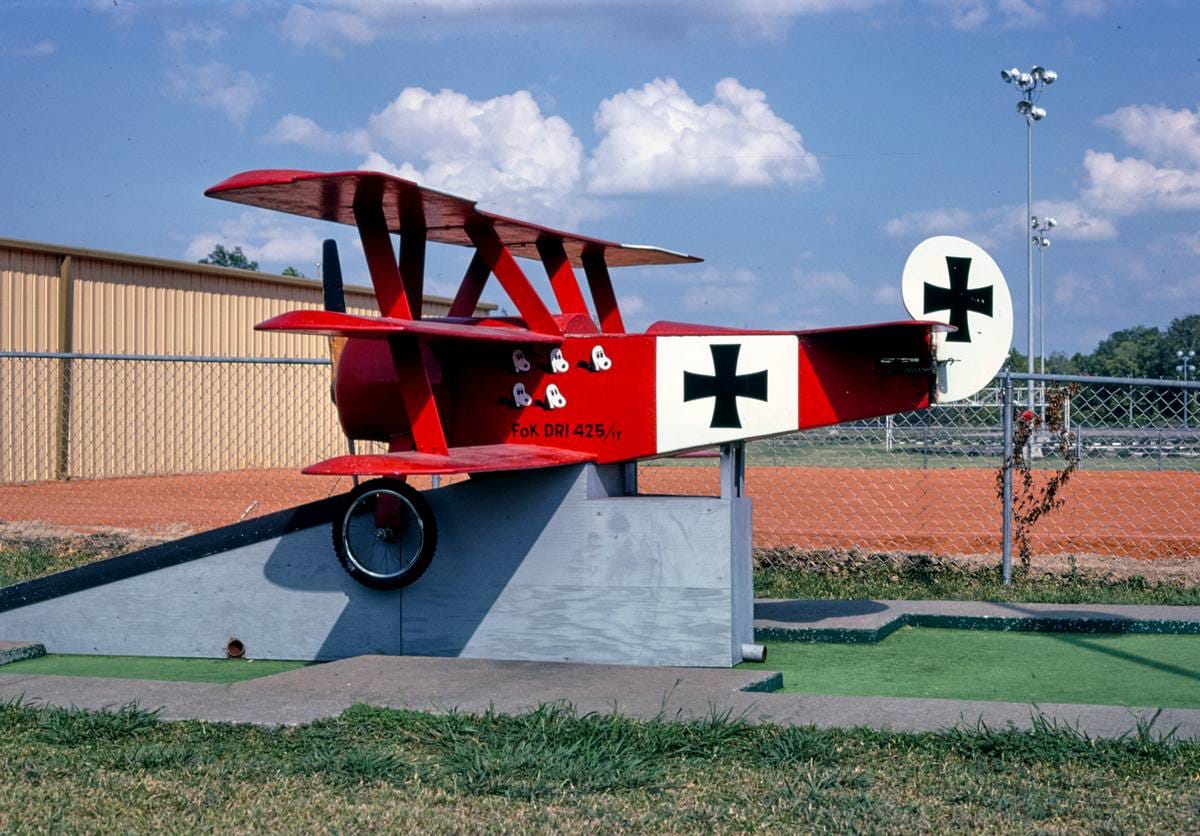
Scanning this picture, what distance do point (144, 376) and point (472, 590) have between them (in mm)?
20992

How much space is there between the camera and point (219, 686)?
620 cm

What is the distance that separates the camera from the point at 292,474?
27594 mm

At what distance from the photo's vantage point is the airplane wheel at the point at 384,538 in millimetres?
7137

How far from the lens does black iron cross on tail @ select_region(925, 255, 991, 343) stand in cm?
709

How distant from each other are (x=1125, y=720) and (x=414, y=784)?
2772 mm

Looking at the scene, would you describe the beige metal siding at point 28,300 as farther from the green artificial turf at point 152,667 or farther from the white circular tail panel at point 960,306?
the white circular tail panel at point 960,306

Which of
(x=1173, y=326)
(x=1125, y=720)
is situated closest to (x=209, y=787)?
(x=1125, y=720)

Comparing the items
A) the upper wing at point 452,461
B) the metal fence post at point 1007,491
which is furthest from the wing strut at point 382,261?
the metal fence post at point 1007,491

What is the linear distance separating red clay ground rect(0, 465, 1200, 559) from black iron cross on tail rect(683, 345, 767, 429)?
21.7 ft

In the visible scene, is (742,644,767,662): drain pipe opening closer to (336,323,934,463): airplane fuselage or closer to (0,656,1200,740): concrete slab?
(0,656,1200,740): concrete slab

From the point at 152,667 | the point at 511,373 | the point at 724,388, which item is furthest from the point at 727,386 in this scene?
the point at 152,667

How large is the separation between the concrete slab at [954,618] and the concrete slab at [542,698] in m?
1.80

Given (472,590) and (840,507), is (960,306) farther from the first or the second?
(840,507)

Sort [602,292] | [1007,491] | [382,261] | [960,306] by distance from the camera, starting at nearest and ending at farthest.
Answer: [960,306]
[382,261]
[602,292]
[1007,491]
